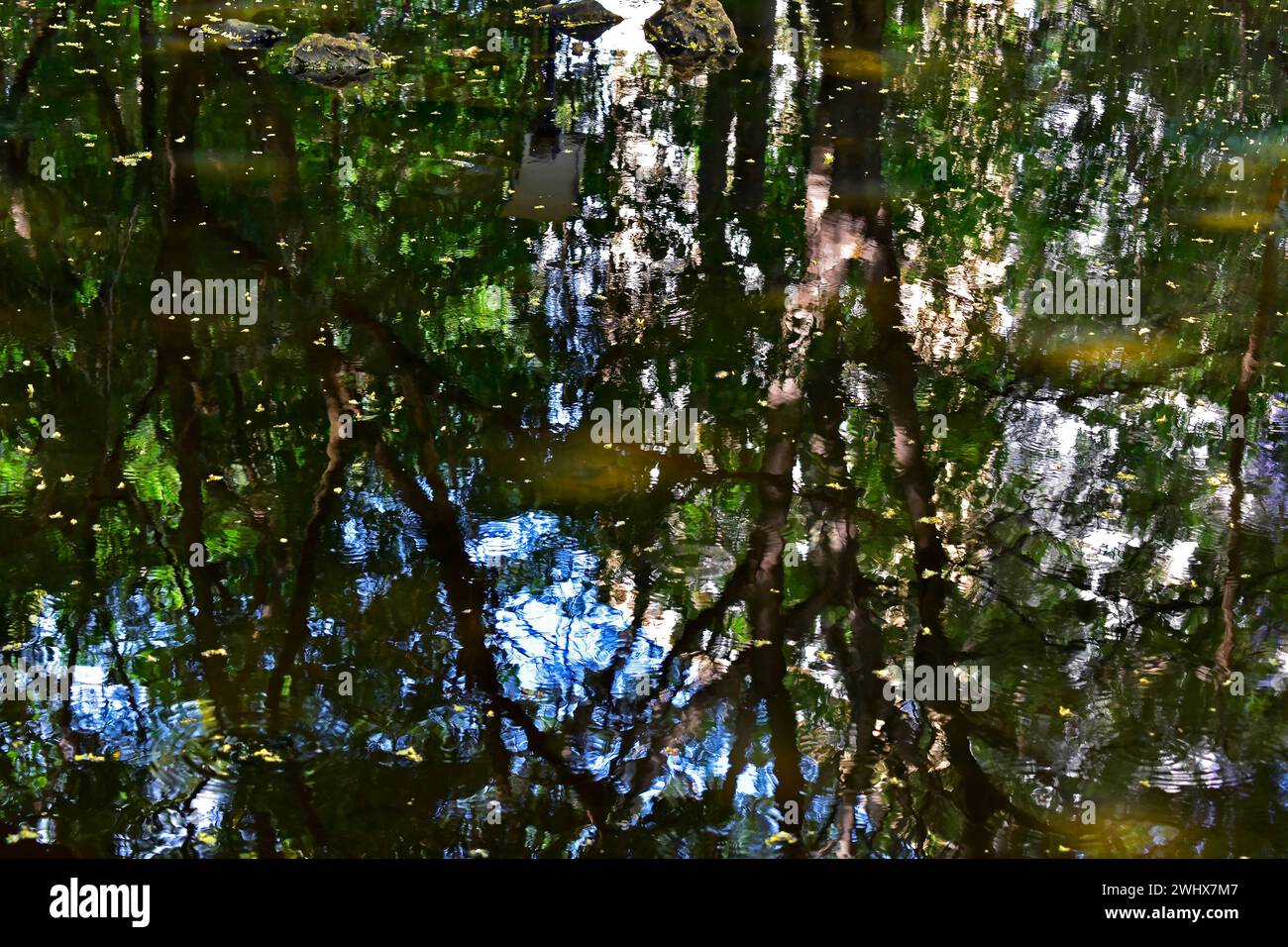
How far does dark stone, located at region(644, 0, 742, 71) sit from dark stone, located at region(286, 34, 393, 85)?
2.96 m

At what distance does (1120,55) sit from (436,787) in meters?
12.2

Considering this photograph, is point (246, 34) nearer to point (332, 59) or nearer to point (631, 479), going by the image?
point (332, 59)

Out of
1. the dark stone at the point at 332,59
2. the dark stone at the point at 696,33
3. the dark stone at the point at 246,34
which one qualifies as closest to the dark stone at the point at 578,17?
the dark stone at the point at 696,33

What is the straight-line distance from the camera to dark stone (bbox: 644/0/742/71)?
43.6ft

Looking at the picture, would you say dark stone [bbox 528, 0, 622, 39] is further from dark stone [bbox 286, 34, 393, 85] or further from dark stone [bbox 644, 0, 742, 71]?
dark stone [bbox 286, 34, 393, 85]

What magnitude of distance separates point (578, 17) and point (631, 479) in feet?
31.0

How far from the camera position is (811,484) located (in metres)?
6.33

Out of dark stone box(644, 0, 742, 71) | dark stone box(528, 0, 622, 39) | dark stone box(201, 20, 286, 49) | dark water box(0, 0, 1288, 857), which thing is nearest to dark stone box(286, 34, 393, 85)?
dark water box(0, 0, 1288, 857)

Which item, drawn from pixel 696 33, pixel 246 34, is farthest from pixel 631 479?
pixel 246 34

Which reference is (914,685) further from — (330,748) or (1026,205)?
(1026,205)

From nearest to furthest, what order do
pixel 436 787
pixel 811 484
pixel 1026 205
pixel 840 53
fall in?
pixel 436 787 < pixel 811 484 < pixel 1026 205 < pixel 840 53

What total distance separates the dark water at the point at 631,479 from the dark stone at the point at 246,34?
1361 millimetres
